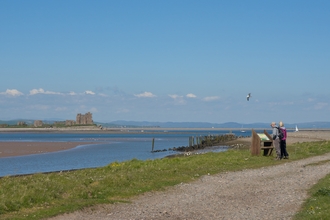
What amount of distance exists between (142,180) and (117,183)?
107 centimetres

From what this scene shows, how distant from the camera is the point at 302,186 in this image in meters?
14.7

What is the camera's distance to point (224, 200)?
1246cm

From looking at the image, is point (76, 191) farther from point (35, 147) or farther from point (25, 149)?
point (35, 147)

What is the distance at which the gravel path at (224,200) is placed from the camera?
10.6m

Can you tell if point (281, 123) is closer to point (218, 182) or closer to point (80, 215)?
point (218, 182)

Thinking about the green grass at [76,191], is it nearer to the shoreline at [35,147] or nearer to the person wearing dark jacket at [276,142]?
the person wearing dark jacket at [276,142]

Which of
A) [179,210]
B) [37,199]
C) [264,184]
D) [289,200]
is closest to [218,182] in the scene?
[264,184]

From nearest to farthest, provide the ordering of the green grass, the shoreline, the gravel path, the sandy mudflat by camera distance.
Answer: the gravel path < the green grass < the sandy mudflat < the shoreline

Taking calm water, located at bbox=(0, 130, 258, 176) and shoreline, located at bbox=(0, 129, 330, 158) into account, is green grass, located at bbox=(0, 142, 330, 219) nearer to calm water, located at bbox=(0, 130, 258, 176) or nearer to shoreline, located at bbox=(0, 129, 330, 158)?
calm water, located at bbox=(0, 130, 258, 176)

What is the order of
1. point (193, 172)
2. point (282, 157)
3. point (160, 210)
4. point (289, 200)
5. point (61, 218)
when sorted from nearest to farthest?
point (61, 218) < point (160, 210) < point (289, 200) < point (193, 172) < point (282, 157)

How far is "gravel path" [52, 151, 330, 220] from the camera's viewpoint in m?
10.6

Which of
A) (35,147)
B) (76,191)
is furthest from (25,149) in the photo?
(76,191)

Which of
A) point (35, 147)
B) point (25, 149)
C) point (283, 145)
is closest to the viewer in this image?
point (283, 145)

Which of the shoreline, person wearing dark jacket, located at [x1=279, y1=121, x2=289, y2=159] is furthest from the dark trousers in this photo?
the shoreline
